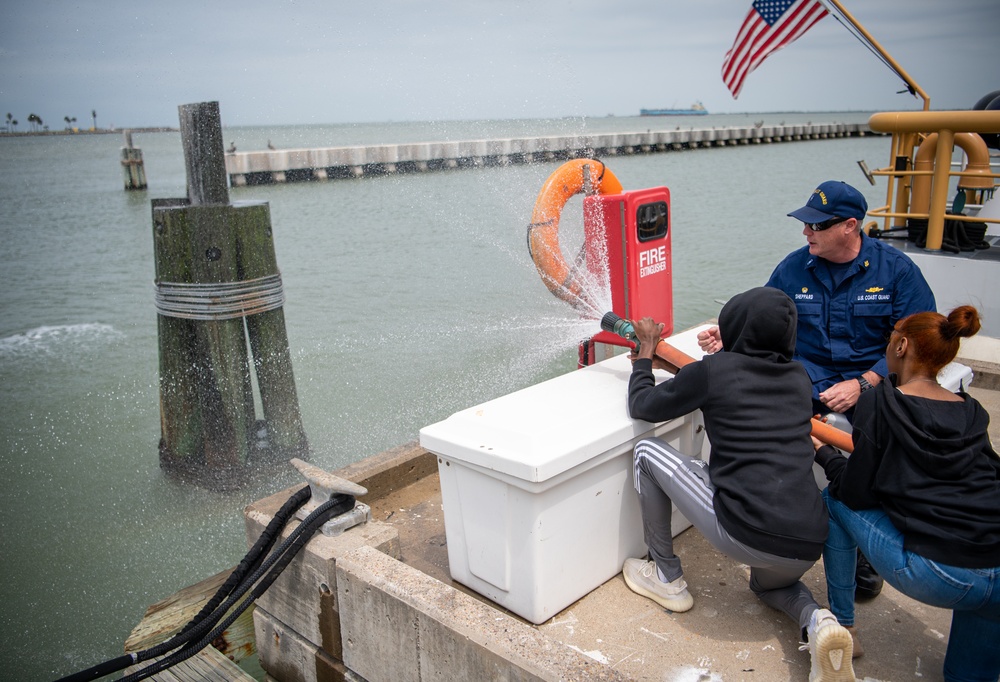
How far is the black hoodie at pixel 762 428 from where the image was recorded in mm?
2629

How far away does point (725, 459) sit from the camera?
2.75 meters

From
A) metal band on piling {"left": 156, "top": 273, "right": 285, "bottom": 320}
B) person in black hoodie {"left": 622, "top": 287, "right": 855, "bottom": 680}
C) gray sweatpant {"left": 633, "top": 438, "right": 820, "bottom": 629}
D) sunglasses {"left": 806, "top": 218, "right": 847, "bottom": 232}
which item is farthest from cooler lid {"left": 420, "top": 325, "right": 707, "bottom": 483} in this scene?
metal band on piling {"left": 156, "top": 273, "right": 285, "bottom": 320}

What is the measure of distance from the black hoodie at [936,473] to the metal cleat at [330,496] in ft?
6.72

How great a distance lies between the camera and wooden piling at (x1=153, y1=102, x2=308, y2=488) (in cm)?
580

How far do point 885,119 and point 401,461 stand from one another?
232 inches

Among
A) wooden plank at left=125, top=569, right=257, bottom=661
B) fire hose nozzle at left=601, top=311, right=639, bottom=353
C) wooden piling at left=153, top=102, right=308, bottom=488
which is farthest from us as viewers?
wooden piling at left=153, top=102, right=308, bottom=488

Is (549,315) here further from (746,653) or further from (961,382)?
(746,653)

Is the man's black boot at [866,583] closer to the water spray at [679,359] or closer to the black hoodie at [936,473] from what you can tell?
the water spray at [679,359]

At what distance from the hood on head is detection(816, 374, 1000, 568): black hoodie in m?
0.34

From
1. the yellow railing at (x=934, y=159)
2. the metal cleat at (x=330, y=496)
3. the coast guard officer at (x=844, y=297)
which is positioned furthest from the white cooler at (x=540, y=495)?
the yellow railing at (x=934, y=159)

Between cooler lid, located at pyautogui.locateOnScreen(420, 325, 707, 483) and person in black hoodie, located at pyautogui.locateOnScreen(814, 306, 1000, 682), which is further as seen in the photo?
cooler lid, located at pyautogui.locateOnScreen(420, 325, 707, 483)

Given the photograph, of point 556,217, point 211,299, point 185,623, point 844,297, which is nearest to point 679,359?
point 844,297

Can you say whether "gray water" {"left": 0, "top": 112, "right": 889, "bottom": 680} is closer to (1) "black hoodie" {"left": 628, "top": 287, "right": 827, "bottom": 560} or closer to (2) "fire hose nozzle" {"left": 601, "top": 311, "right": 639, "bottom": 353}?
(2) "fire hose nozzle" {"left": 601, "top": 311, "right": 639, "bottom": 353}

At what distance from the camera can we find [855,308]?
11.4ft
